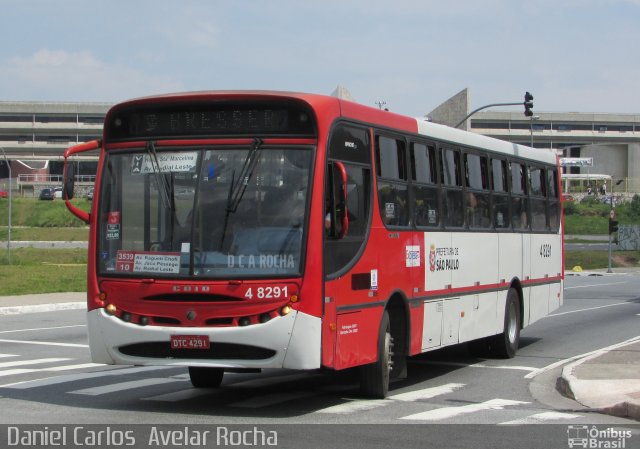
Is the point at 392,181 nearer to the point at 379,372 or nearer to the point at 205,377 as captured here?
the point at 379,372

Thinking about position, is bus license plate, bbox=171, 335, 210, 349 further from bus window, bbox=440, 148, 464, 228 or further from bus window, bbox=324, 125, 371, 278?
bus window, bbox=440, 148, 464, 228

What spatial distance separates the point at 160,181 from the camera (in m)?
10.7

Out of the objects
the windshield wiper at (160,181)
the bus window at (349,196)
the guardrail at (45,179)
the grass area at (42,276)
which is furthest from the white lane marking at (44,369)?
the guardrail at (45,179)

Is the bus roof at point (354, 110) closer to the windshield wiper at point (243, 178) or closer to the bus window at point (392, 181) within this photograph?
the bus window at point (392, 181)

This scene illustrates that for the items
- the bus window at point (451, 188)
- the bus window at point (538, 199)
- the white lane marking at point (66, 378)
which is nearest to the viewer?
the white lane marking at point (66, 378)

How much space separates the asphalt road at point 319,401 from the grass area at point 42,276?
14328mm

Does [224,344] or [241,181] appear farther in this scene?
[241,181]

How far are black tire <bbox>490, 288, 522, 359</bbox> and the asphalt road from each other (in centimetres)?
21

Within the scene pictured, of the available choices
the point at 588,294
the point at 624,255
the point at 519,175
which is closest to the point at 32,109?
the point at 624,255

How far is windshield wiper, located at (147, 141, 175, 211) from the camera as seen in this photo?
415 inches

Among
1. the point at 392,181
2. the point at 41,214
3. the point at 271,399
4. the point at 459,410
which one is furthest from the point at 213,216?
the point at 41,214

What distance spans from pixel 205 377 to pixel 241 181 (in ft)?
10.4

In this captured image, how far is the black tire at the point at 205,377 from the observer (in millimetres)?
12469

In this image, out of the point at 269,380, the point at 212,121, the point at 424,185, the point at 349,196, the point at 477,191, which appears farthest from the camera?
the point at 477,191
